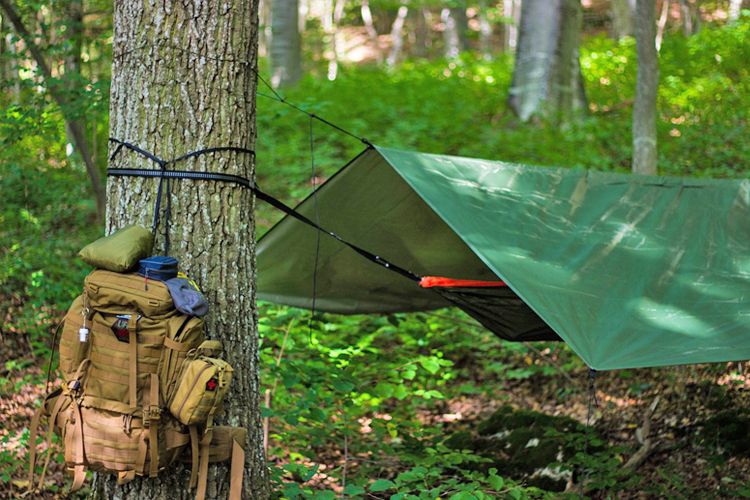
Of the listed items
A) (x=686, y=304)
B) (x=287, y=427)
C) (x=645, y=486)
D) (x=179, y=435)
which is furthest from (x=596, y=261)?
(x=287, y=427)

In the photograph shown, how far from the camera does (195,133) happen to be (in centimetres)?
234

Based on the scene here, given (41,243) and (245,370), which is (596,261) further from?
(41,243)

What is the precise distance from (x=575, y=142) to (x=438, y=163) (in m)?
5.01

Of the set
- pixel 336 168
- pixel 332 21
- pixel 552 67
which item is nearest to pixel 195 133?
pixel 336 168

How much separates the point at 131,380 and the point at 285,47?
957 centimetres

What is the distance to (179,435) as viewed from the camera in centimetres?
206

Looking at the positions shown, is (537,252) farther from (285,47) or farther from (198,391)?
(285,47)

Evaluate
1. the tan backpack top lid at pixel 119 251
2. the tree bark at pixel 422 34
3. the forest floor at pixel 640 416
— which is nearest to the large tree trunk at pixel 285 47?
the forest floor at pixel 640 416

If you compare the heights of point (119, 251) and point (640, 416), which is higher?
point (119, 251)

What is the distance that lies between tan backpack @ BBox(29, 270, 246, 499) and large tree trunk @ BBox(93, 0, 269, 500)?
29 centimetres

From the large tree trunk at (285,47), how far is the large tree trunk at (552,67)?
12.0ft

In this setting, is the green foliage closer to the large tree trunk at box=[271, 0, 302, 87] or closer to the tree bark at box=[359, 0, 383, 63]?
the large tree trunk at box=[271, 0, 302, 87]

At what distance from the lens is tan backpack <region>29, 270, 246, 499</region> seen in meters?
1.99

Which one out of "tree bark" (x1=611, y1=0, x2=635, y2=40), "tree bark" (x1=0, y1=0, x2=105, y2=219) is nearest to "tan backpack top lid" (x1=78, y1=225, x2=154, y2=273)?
"tree bark" (x1=0, y1=0, x2=105, y2=219)
